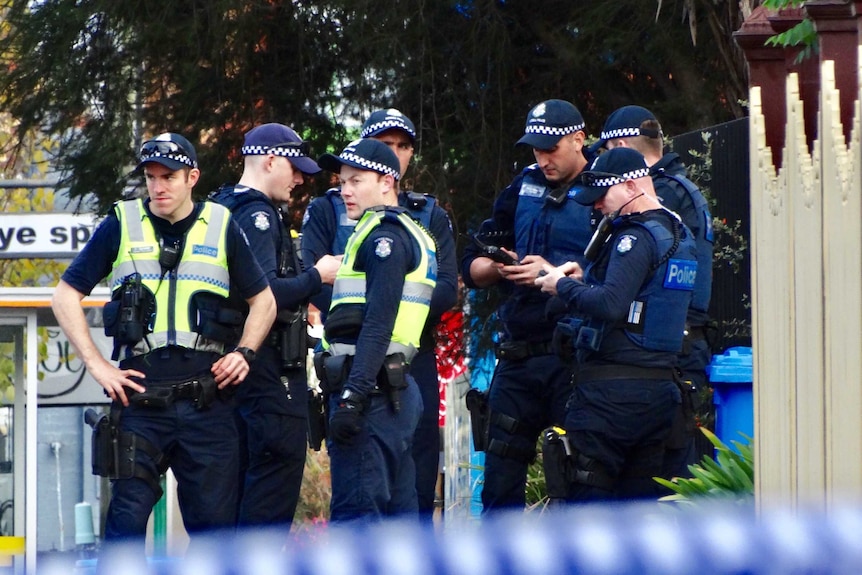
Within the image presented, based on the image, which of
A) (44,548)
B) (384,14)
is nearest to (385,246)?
(384,14)

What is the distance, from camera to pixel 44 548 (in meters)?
17.2

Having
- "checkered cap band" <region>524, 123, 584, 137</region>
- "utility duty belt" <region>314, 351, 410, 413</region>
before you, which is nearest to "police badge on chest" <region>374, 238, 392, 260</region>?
"utility duty belt" <region>314, 351, 410, 413</region>

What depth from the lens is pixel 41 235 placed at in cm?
1323

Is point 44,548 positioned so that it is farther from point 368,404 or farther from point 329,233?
point 368,404

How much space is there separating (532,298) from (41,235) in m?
6.79

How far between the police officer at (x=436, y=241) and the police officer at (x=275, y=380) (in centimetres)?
22

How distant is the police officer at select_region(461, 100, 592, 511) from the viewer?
7340mm

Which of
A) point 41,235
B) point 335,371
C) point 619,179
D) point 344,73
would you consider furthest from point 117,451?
point 41,235

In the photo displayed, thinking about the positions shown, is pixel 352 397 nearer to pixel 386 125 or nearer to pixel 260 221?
pixel 260 221

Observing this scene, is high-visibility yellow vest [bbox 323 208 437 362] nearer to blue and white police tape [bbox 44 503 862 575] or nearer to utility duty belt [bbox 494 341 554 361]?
utility duty belt [bbox 494 341 554 361]

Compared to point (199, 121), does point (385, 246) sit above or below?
below

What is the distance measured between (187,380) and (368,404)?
85cm

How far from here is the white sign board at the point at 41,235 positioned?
13.2 metres

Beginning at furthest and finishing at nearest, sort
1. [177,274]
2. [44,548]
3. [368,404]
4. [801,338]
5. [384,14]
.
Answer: [44,548]
[384,14]
[177,274]
[368,404]
[801,338]
